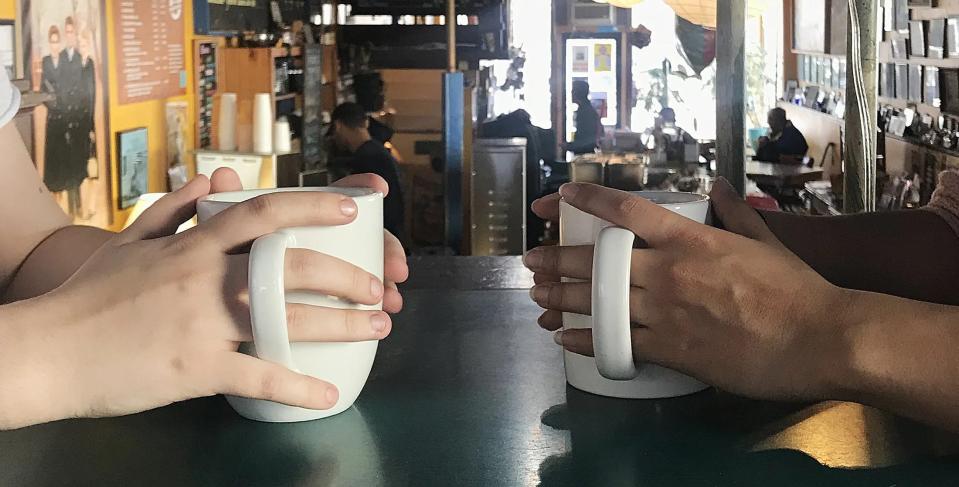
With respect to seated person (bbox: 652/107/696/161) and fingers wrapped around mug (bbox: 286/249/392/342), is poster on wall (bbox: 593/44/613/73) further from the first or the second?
fingers wrapped around mug (bbox: 286/249/392/342)

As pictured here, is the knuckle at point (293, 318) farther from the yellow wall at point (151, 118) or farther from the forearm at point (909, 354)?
the yellow wall at point (151, 118)

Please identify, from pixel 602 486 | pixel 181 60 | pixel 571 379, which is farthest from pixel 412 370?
pixel 181 60

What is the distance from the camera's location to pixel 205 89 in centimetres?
448

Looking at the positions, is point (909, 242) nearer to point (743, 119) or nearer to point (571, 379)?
point (743, 119)

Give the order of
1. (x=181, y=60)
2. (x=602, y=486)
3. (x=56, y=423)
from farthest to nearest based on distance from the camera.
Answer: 1. (x=181, y=60)
2. (x=56, y=423)
3. (x=602, y=486)

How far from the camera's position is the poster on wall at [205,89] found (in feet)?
14.4

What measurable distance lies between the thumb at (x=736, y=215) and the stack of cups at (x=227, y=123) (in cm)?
389

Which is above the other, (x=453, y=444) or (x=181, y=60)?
(x=181, y=60)

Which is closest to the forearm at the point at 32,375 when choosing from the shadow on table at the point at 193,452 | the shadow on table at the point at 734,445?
the shadow on table at the point at 193,452

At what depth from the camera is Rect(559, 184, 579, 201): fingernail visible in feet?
1.83

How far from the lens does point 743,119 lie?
0.74 metres

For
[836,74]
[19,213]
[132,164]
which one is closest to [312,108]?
[132,164]

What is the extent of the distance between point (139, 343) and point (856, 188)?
49cm

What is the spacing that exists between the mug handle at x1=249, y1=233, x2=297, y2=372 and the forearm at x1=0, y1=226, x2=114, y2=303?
0.35 meters
